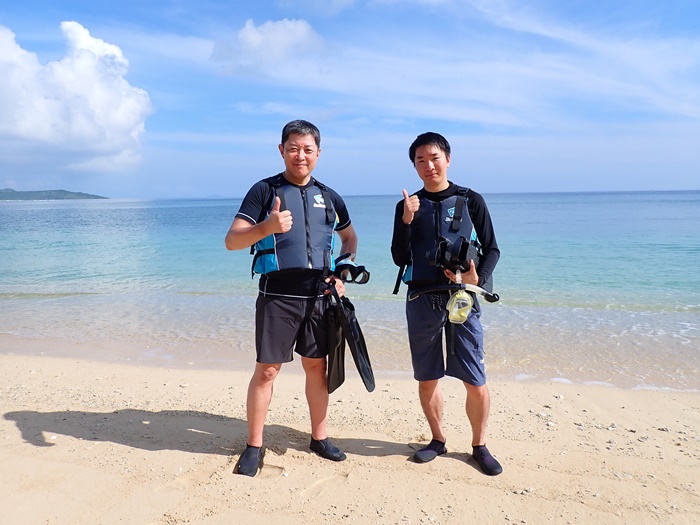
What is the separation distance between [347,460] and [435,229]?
1.68 m

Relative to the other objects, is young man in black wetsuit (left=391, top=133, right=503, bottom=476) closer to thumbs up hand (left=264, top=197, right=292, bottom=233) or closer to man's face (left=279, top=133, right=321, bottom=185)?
man's face (left=279, top=133, right=321, bottom=185)

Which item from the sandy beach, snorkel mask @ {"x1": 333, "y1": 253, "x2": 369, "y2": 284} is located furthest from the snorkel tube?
the sandy beach

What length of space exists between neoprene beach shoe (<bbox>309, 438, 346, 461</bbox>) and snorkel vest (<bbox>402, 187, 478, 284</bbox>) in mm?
1297

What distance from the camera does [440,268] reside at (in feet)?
11.5

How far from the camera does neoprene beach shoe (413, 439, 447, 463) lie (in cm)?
366

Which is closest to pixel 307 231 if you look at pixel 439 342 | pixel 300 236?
pixel 300 236

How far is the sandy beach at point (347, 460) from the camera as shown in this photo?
3.05 m

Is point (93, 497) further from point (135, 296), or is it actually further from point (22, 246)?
point (22, 246)

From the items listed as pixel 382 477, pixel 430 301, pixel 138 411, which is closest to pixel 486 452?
pixel 382 477

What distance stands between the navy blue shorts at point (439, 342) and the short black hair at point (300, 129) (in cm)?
128

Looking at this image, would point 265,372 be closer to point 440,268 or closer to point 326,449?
point 326,449

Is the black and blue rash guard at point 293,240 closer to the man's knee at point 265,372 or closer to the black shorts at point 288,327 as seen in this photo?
the black shorts at point 288,327

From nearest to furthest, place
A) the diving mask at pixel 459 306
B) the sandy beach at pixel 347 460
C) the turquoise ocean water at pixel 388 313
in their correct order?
the sandy beach at pixel 347 460 < the diving mask at pixel 459 306 < the turquoise ocean water at pixel 388 313

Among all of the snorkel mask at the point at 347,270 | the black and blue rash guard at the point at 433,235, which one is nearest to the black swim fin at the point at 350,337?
the snorkel mask at the point at 347,270
